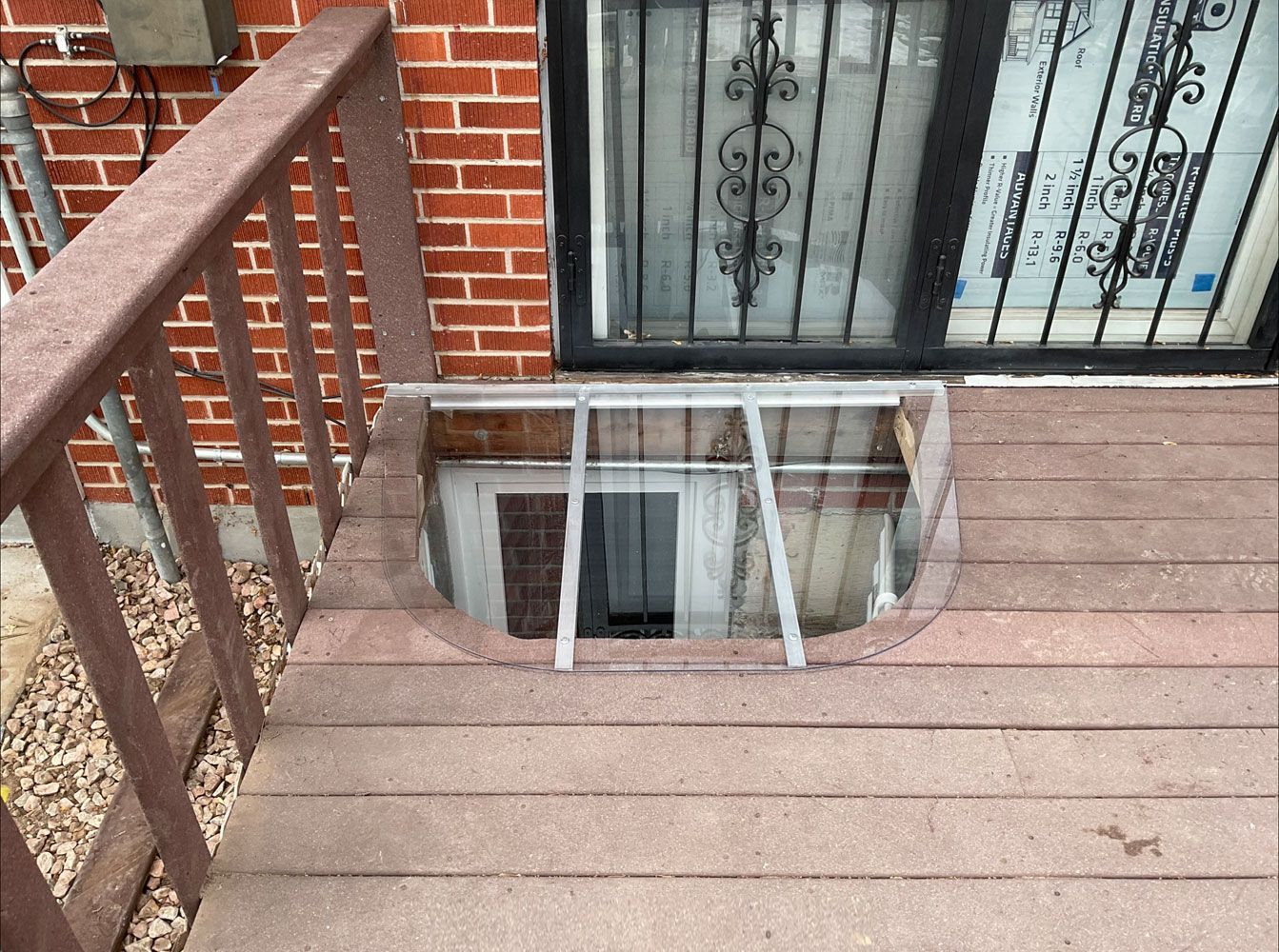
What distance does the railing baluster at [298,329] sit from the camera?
1647 mm

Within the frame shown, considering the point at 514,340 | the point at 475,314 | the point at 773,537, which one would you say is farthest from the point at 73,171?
the point at 773,537

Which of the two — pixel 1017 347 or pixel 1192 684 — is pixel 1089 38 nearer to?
pixel 1017 347

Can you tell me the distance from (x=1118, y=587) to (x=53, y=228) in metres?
2.47

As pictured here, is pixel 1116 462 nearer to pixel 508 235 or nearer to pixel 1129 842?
pixel 1129 842

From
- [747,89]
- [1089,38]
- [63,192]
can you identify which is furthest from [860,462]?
[63,192]

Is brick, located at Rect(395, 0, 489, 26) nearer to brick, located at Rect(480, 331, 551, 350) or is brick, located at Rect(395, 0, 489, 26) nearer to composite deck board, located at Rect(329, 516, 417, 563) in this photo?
brick, located at Rect(480, 331, 551, 350)

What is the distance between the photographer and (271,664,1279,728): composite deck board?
5.46 ft

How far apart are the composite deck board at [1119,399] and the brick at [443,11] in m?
1.46

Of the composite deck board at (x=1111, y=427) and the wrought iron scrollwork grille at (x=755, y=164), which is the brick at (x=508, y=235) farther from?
the composite deck board at (x=1111, y=427)

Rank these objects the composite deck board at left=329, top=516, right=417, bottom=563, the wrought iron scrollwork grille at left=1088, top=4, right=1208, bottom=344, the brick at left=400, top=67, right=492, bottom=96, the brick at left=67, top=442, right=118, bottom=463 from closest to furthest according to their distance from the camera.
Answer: the composite deck board at left=329, top=516, right=417, bottom=563
the brick at left=400, top=67, right=492, bottom=96
the wrought iron scrollwork grille at left=1088, top=4, right=1208, bottom=344
the brick at left=67, top=442, right=118, bottom=463

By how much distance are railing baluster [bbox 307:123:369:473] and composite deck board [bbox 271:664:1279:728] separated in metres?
0.64

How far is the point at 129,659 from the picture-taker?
1165mm

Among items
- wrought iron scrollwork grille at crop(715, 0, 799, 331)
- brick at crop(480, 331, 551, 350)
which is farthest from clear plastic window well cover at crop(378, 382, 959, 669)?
wrought iron scrollwork grille at crop(715, 0, 799, 331)

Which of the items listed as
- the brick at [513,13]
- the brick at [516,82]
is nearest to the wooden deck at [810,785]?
the brick at [516,82]
